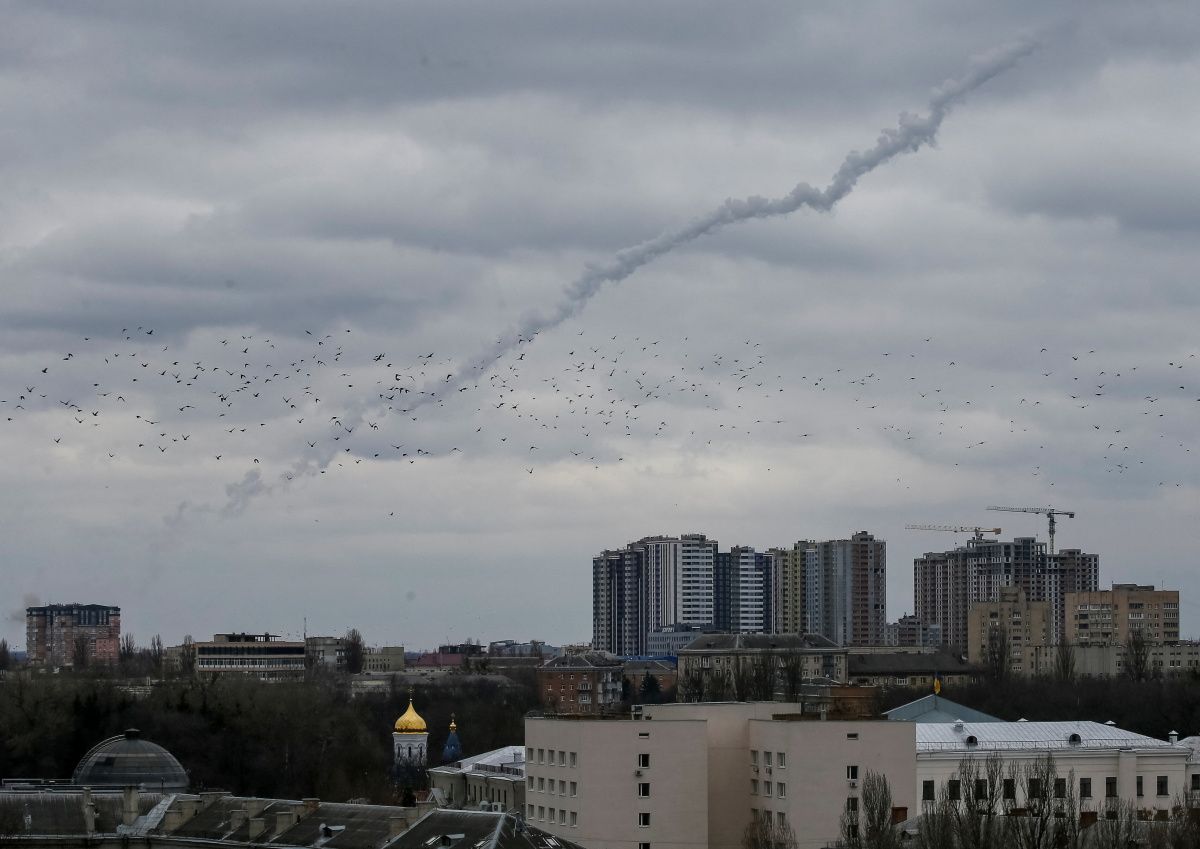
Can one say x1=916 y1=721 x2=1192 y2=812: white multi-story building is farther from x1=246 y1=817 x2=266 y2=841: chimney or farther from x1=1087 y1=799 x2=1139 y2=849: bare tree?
x1=246 y1=817 x2=266 y2=841: chimney

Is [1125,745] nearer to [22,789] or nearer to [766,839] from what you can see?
[766,839]

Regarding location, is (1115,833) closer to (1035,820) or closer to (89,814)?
(1035,820)

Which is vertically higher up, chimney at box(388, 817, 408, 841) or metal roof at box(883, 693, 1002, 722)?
metal roof at box(883, 693, 1002, 722)

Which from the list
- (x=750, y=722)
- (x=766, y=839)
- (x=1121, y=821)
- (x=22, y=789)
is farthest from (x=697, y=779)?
(x=22, y=789)

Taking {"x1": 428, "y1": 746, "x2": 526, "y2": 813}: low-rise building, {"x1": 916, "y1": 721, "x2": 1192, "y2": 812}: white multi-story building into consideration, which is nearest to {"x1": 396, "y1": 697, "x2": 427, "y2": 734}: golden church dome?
{"x1": 428, "y1": 746, "x2": 526, "y2": 813}: low-rise building

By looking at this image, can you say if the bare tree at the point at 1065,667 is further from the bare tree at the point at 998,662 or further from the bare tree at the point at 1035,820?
the bare tree at the point at 1035,820
